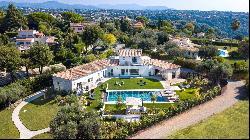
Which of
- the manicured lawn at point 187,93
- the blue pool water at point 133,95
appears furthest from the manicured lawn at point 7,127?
the manicured lawn at point 187,93

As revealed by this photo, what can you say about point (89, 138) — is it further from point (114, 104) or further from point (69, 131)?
point (114, 104)

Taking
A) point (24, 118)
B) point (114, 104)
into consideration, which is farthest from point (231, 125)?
point (24, 118)

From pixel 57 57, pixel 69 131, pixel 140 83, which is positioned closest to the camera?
pixel 69 131

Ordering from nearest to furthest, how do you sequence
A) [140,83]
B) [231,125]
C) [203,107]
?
[231,125], [203,107], [140,83]

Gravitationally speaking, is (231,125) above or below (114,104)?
above

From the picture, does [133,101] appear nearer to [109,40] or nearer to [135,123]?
[135,123]

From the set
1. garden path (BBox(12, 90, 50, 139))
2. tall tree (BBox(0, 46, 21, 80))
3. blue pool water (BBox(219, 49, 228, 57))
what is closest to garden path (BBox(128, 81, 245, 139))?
garden path (BBox(12, 90, 50, 139))

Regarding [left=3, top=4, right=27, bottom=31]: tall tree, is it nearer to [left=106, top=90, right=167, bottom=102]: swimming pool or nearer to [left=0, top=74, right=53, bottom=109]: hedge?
[left=0, top=74, right=53, bottom=109]: hedge
